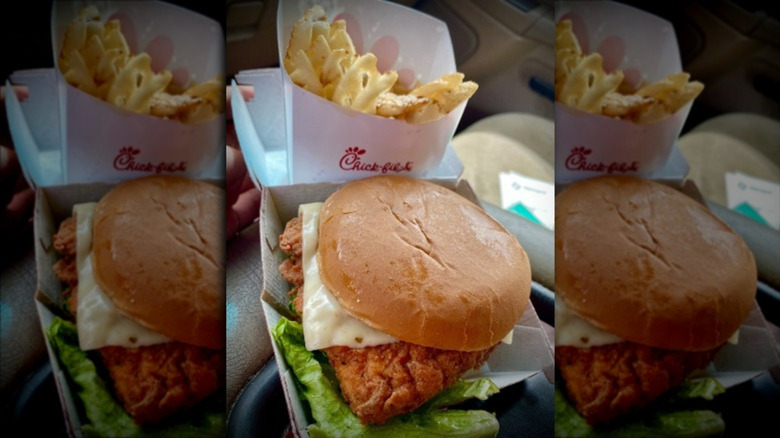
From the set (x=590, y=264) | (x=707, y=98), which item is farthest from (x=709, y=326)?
(x=707, y=98)

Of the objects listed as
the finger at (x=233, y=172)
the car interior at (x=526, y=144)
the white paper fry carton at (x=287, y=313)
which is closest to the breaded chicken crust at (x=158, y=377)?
the car interior at (x=526, y=144)

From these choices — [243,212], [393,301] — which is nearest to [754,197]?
[393,301]

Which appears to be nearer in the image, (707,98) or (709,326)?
(709,326)

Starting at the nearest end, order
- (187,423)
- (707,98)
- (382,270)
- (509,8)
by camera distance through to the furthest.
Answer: (382,270)
(187,423)
(509,8)
(707,98)

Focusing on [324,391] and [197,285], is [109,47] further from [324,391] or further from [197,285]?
[324,391]

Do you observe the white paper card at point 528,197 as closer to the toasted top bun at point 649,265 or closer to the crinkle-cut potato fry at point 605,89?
the toasted top bun at point 649,265

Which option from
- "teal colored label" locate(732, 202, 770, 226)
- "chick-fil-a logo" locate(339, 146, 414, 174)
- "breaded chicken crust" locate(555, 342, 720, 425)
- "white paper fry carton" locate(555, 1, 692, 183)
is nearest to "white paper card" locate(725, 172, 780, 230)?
"teal colored label" locate(732, 202, 770, 226)
